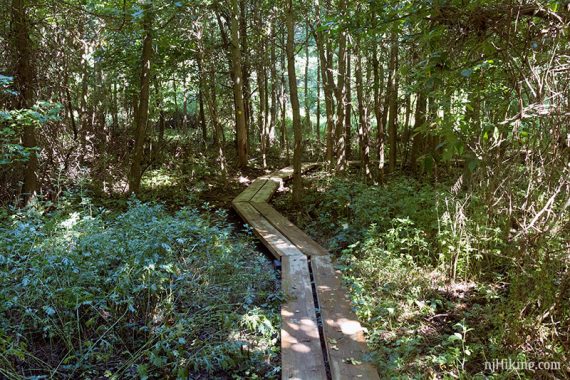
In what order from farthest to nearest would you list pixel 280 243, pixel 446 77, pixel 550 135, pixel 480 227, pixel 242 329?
1. pixel 280 243
2. pixel 480 227
3. pixel 242 329
4. pixel 446 77
5. pixel 550 135

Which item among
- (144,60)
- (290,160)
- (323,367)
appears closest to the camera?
(323,367)

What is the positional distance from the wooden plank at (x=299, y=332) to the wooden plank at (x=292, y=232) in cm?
91

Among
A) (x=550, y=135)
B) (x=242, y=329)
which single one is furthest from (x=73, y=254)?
(x=550, y=135)

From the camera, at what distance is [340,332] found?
4.28 metres

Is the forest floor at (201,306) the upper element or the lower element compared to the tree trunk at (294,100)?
lower

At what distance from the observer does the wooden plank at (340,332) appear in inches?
144

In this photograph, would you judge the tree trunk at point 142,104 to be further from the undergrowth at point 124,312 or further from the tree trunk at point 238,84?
the undergrowth at point 124,312

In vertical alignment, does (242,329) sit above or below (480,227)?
below

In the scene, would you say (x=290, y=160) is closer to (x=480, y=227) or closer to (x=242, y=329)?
(x=480, y=227)

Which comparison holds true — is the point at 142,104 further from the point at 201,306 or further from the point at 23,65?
the point at 201,306

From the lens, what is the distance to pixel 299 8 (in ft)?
38.1

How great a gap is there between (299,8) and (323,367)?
33.8 feet

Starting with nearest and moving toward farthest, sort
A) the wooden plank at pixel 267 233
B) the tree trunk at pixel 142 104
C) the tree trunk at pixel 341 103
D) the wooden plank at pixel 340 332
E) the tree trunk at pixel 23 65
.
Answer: the wooden plank at pixel 340 332, the wooden plank at pixel 267 233, the tree trunk at pixel 23 65, the tree trunk at pixel 142 104, the tree trunk at pixel 341 103

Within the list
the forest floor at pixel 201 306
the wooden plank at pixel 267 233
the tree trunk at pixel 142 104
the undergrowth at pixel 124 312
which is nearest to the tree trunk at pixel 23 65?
the tree trunk at pixel 142 104
